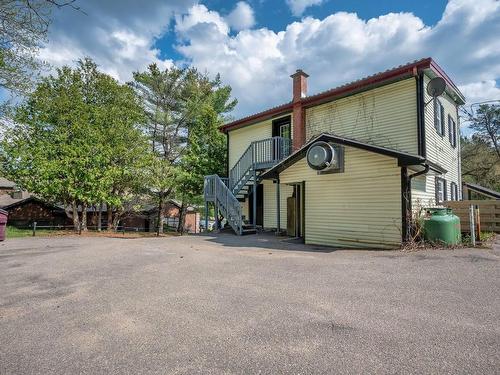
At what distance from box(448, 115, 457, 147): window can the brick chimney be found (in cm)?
663

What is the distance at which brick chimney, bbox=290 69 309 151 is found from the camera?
13.3 m

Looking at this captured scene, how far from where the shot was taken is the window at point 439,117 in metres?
11.2

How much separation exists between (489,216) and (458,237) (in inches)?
133

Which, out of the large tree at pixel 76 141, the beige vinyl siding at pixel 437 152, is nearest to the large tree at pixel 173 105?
the large tree at pixel 76 141

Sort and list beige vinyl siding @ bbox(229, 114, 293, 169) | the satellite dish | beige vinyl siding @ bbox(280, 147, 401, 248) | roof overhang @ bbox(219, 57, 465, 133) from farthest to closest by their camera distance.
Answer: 1. beige vinyl siding @ bbox(229, 114, 293, 169)
2. roof overhang @ bbox(219, 57, 465, 133)
3. the satellite dish
4. beige vinyl siding @ bbox(280, 147, 401, 248)

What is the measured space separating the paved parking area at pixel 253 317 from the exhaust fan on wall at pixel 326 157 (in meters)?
3.78

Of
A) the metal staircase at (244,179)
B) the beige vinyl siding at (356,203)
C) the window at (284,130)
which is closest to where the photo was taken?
the beige vinyl siding at (356,203)

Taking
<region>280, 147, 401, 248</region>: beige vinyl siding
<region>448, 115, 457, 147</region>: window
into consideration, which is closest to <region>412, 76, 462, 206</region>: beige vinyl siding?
<region>448, 115, 457, 147</region>: window

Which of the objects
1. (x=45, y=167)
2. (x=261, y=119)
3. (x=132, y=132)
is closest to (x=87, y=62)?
(x=132, y=132)

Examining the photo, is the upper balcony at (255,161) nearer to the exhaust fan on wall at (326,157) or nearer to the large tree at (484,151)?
the exhaust fan on wall at (326,157)

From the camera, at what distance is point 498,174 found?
2616cm

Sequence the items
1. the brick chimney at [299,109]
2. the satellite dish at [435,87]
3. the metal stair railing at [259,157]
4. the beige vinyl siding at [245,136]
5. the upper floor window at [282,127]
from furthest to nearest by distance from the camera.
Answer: the beige vinyl siding at [245,136] < the upper floor window at [282,127] < the metal stair railing at [259,157] < the brick chimney at [299,109] < the satellite dish at [435,87]

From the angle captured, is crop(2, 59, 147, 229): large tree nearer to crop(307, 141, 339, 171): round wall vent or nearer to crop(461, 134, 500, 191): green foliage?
crop(307, 141, 339, 171): round wall vent

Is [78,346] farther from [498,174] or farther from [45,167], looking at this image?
[498,174]
